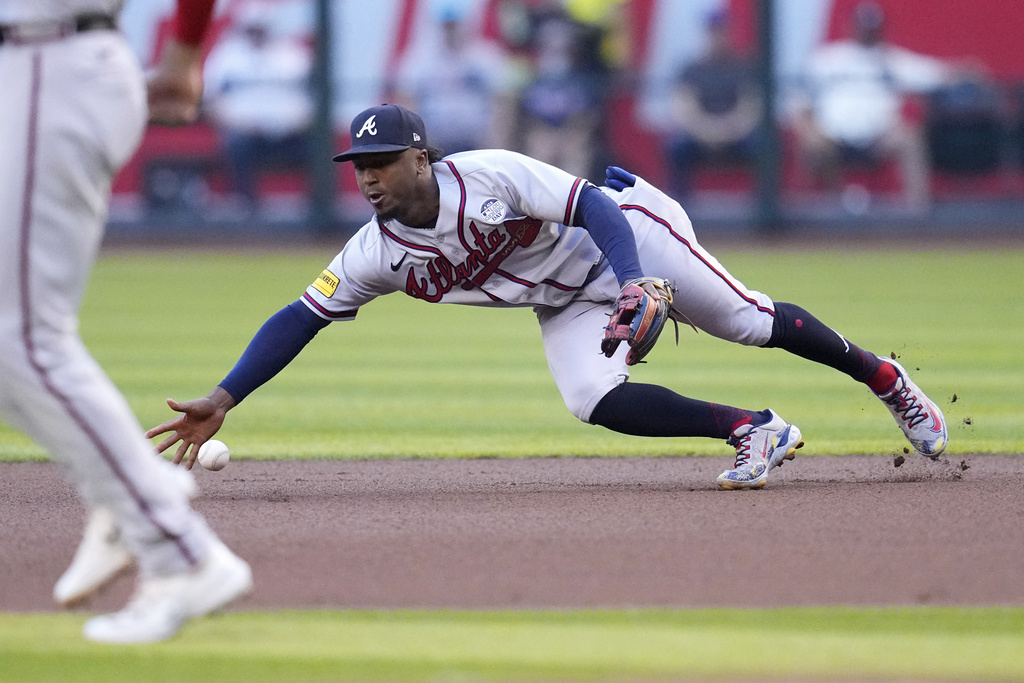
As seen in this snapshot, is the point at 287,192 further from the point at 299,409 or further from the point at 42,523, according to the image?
the point at 42,523

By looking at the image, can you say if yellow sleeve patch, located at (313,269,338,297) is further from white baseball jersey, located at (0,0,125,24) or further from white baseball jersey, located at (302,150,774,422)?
white baseball jersey, located at (0,0,125,24)

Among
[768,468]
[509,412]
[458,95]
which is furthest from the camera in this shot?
[458,95]

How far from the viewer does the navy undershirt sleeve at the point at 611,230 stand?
4.15 m

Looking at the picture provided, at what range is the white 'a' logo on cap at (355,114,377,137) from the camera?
13.8ft

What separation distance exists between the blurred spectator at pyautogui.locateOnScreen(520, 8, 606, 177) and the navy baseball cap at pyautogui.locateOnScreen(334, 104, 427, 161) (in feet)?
40.7

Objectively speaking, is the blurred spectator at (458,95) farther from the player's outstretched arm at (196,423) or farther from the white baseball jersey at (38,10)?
the white baseball jersey at (38,10)

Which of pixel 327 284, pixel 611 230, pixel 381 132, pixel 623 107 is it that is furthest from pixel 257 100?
pixel 611 230

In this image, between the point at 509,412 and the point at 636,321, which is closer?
the point at 636,321

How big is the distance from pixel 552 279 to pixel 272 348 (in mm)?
911

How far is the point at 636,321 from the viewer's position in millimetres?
3902

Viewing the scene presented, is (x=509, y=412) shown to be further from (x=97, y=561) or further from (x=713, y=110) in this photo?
(x=713, y=110)

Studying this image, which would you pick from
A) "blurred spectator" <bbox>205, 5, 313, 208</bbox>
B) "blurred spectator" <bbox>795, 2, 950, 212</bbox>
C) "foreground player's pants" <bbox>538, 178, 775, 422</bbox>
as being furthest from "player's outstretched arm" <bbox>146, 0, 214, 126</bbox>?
"blurred spectator" <bbox>795, 2, 950, 212</bbox>

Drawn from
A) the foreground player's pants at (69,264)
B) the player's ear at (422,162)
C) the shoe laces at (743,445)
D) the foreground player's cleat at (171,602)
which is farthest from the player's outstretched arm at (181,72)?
the shoe laces at (743,445)

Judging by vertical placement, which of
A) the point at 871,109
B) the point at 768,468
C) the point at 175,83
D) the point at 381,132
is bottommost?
the point at 871,109
